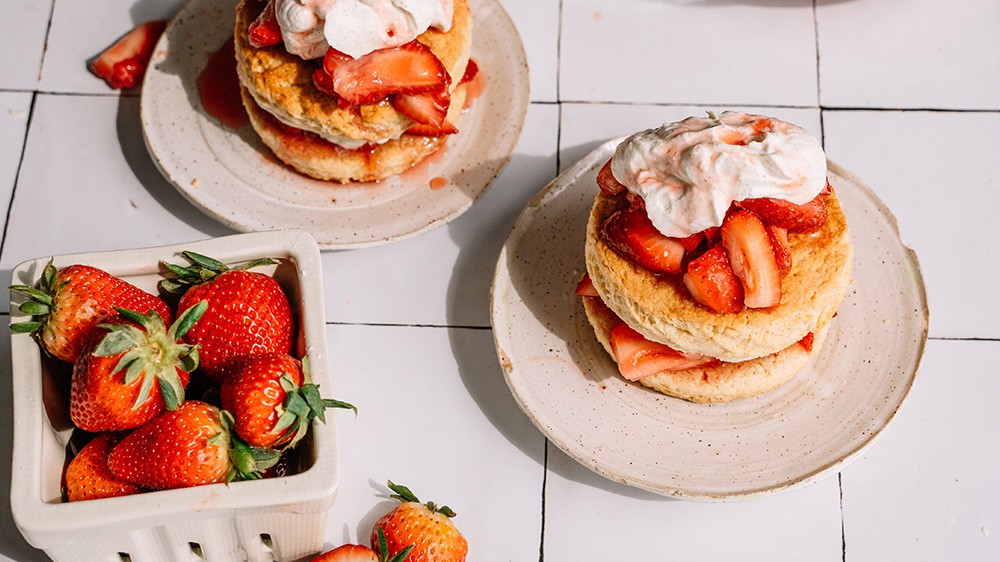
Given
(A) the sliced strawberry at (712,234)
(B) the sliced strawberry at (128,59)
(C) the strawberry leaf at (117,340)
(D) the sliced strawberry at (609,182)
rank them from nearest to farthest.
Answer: (C) the strawberry leaf at (117,340) → (A) the sliced strawberry at (712,234) → (D) the sliced strawberry at (609,182) → (B) the sliced strawberry at (128,59)

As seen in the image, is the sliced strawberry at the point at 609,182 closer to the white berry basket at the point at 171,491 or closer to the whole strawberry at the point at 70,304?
the white berry basket at the point at 171,491

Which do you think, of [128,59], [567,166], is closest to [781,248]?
[567,166]

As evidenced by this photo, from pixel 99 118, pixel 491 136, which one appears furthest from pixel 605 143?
pixel 99 118

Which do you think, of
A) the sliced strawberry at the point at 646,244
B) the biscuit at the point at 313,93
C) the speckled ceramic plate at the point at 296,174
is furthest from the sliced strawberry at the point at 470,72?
the sliced strawberry at the point at 646,244

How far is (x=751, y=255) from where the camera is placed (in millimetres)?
1832

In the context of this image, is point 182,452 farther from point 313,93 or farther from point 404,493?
point 313,93

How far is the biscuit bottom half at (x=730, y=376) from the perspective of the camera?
206cm

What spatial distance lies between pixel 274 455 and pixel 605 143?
3.58 feet

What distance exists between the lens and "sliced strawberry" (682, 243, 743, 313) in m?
1.86

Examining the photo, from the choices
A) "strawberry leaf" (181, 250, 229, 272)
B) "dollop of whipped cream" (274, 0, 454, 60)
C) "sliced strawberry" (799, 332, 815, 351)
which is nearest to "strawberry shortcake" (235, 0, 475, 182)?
"dollop of whipped cream" (274, 0, 454, 60)

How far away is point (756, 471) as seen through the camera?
6.59ft

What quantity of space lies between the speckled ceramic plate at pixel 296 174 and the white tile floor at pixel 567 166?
0.14m

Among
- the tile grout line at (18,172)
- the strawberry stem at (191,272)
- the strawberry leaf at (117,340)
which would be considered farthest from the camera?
the tile grout line at (18,172)

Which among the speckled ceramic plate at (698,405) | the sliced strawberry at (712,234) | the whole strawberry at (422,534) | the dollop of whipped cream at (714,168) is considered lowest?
the whole strawberry at (422,534)
